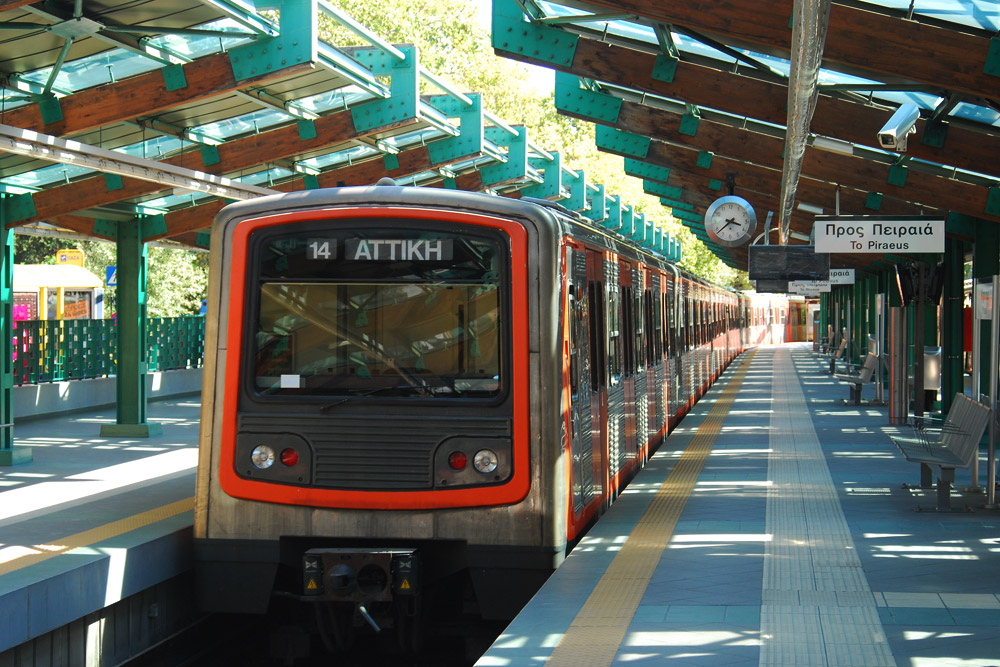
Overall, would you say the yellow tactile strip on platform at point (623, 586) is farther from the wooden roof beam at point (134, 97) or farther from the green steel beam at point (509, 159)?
the green steel beam at point (509, 159)

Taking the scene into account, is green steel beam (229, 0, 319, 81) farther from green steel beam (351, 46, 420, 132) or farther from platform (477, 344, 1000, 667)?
platform (477, 344, 1000, 667)

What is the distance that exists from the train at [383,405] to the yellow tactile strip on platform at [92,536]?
0.93m

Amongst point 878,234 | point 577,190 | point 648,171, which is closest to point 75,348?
point 648,171

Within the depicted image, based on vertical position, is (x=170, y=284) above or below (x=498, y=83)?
below

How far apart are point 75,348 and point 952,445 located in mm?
13667

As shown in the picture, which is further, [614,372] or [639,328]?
[639,328]

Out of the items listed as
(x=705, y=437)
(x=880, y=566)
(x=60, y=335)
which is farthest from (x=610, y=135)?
(x=880, y=566)

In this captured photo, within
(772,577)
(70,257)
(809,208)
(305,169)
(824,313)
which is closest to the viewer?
(772,577)

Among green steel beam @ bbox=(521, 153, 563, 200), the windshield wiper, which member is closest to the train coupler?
the windshield wiper

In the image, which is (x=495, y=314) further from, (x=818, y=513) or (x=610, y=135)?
(x=610, y=135)

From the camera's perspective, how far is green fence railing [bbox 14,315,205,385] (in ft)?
56.7

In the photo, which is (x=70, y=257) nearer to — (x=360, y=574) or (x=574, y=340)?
(x=574, y=340)

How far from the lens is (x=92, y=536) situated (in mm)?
7328

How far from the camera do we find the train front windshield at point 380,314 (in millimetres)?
6406
